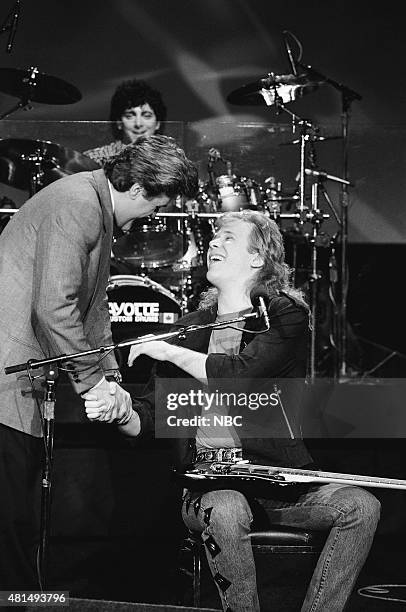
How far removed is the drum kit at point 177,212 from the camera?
16.2 ft

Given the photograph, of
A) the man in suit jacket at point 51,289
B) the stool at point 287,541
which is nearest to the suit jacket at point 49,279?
the man in suit jacket at point 51,289

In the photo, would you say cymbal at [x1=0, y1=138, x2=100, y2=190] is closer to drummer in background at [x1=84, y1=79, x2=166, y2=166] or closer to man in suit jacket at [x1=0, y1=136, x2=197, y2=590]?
drummer in background at [x1=84, y1=79, x2=166, y2=166]

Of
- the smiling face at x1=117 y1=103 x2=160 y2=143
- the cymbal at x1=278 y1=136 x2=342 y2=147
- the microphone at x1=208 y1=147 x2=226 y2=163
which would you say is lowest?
the microphone at x1=208 y1=147 x2=226 y2=163

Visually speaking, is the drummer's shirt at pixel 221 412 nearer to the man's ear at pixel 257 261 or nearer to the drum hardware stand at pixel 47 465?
the man's ear at pixel 257 261

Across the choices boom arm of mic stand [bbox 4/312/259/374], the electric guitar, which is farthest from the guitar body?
boom arm of mic stand [bbox 4/312/259/374]

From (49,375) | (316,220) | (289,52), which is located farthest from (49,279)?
(289,52)

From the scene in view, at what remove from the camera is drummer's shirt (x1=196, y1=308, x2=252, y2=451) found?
2.80 metres

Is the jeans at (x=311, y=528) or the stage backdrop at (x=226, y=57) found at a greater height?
the stage backdrop at (x=226, y=57)

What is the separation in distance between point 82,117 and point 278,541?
429cm

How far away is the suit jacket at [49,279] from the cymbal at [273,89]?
3.02 m

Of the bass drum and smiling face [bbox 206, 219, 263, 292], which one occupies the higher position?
smiling face [bbox 206, 219, 263, 292]

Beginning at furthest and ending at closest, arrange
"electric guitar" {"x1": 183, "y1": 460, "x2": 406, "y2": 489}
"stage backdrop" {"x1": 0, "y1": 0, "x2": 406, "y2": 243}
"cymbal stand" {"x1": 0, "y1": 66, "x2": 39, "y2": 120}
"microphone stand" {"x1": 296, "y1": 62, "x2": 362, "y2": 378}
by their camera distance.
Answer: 1. "stage backdrop" {"x1": 0, "y1": 0, "x2": 406, "y2": 243}
2. "microphone stand" {"x1": 296, "y1": 62, "x2": 362, "y2": 378}
3. "cymbal stand" {"x1": 0, "y1": 66, "x2": 39, "y2": 120}
4. "electric guitar" {"x1": 183, "y1": 460, "x2": 406, "y2": 489}

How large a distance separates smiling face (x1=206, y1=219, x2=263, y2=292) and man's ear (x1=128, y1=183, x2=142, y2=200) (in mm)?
365

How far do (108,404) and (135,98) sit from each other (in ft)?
12.6
